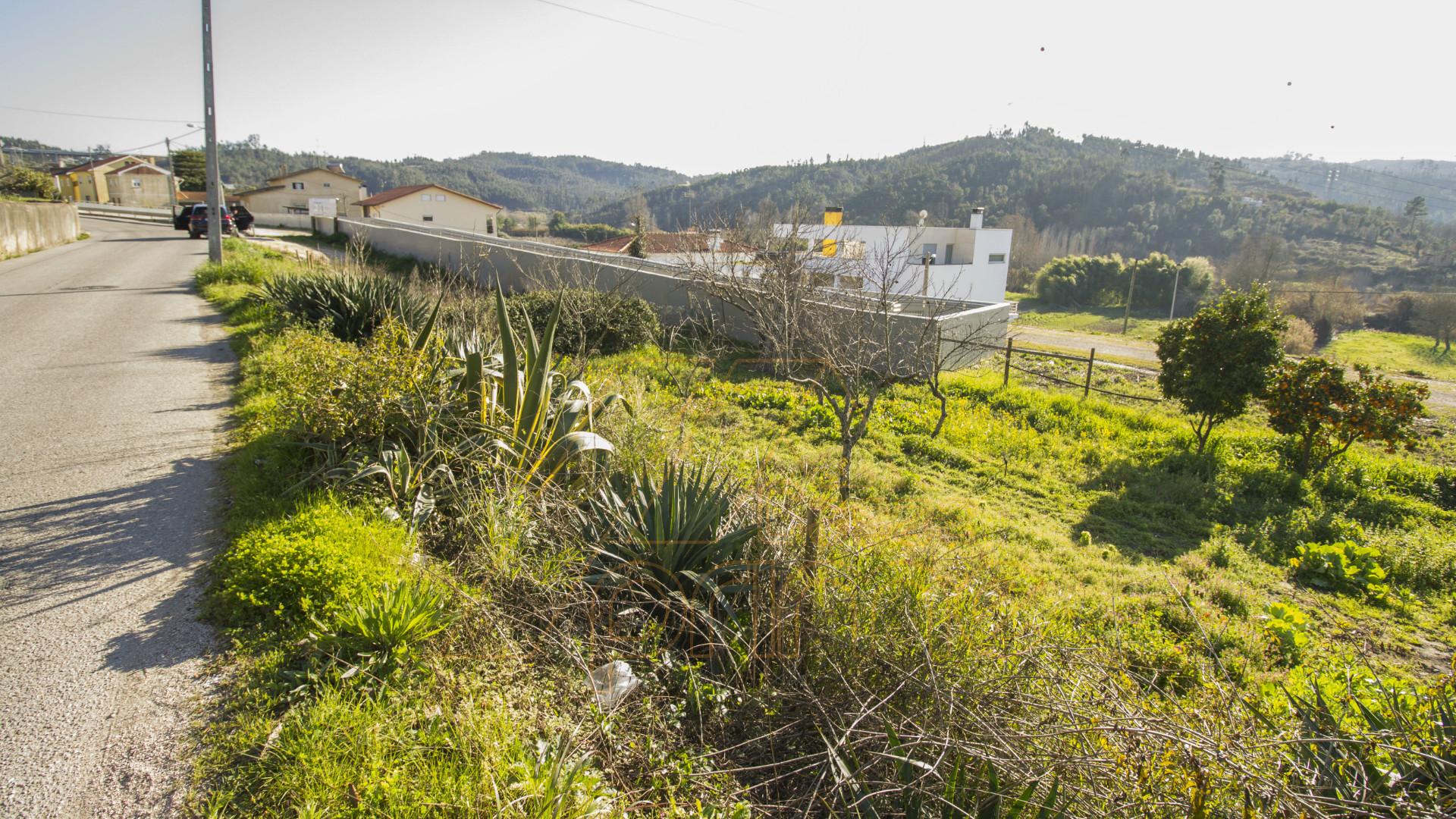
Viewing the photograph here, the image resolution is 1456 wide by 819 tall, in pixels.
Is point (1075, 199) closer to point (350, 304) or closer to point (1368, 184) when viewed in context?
point (1368, 184)

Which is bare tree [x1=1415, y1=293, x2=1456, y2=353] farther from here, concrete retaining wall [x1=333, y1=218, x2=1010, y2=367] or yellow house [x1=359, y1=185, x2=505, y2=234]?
yellow house [x1=359, y1=185, x2=505, y2=234]

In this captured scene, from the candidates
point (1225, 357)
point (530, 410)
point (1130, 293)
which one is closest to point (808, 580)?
point (530, 410)

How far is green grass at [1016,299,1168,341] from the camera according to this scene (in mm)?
39562

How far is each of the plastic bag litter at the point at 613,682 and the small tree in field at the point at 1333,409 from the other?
9735mm

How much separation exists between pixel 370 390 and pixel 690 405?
435 centimetres

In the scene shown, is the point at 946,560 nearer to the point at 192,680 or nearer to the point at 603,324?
the point at 192,680

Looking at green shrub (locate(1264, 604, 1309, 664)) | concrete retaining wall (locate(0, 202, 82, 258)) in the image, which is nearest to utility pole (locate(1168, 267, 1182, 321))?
green shrub (locate(1264, 604, 1309, 664))

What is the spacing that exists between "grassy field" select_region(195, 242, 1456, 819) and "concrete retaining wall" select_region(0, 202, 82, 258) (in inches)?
763

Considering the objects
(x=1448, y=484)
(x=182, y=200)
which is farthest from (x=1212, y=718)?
(x=182, y=200)

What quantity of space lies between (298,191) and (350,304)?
176 feet

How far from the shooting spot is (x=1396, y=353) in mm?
32594

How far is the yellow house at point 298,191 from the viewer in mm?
51812

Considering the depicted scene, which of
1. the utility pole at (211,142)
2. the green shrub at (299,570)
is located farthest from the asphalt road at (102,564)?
the utility pole at (211,142)

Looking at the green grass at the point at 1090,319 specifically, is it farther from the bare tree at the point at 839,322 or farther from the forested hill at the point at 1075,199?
the bare tree at the point at 839,322
